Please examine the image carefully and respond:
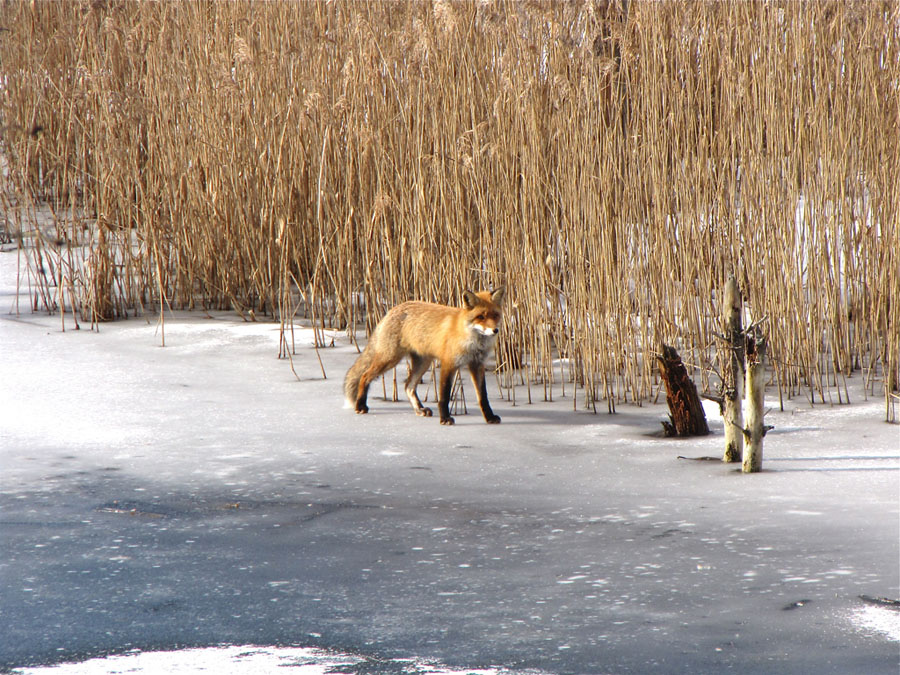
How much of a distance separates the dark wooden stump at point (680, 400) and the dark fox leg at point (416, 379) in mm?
1054

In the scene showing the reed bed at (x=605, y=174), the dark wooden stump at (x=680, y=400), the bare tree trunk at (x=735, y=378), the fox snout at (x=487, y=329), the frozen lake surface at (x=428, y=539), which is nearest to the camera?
the frozen lake surface at (x=428, y=539)

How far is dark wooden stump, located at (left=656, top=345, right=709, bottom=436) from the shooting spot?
3721mm

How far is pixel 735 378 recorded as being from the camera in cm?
341

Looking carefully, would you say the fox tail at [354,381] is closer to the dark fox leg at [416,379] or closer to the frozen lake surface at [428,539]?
the frozen lake surface at [428,539]

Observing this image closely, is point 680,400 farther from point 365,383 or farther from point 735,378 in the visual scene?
point 365,383

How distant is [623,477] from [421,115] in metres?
2.36

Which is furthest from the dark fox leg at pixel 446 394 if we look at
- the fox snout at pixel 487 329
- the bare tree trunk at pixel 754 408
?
the bare tree trunk at pixel 754 408

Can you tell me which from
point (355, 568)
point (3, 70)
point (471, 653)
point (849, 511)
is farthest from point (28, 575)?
point (3, 70)

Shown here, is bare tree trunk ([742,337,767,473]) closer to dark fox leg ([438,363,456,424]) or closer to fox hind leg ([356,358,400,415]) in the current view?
dark fox leg ([438,363,456,424])

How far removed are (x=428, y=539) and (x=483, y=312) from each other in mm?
1527

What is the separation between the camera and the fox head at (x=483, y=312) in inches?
159

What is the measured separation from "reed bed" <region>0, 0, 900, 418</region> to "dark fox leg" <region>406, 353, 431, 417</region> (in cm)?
53

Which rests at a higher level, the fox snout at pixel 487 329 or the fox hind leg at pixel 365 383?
the fox snout at pixel 487 329

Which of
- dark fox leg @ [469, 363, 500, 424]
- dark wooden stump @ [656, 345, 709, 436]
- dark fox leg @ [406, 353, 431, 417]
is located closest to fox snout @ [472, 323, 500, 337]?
dark fox leg @ [469, 363, 500, 424]
